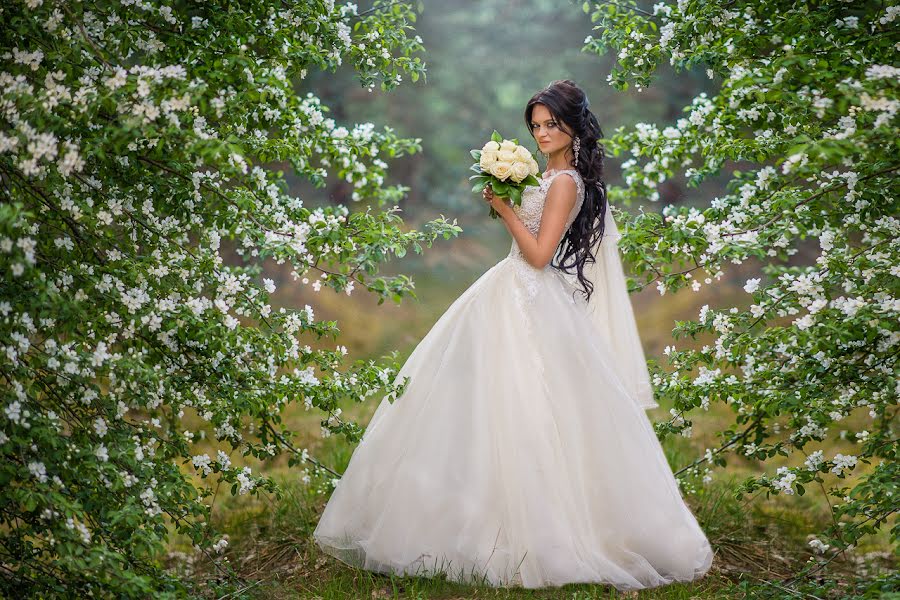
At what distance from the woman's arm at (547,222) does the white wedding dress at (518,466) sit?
90 mm

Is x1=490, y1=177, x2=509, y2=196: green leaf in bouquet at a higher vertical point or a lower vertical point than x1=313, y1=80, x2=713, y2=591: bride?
higher

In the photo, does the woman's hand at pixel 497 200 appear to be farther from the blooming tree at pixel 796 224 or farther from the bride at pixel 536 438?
the blooming tree at pixel 796 224

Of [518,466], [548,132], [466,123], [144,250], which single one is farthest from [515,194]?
[466,123]

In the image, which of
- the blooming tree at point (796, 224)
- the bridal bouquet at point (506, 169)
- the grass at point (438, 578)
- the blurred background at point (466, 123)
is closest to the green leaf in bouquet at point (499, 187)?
the bridal bouquet at point (506, 169)

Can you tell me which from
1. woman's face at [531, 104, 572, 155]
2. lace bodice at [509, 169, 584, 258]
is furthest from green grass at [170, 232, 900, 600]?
woman's face at [531, 104, 572, 155]

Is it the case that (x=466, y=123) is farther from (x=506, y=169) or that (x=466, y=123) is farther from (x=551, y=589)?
(x=551, y=589)

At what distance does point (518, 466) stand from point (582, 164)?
1347 millimetres

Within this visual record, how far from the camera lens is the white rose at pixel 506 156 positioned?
3328mm

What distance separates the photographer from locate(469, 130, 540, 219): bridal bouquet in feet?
10.9

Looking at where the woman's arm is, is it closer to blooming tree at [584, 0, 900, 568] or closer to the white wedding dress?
the white wedding dress

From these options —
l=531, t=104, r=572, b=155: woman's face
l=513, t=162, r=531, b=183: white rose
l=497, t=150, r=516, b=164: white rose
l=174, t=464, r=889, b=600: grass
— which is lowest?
l=174, t=464, r=889, b=600: grass

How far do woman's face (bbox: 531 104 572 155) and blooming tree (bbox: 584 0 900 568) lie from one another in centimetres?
52

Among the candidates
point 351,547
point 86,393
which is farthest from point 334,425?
point 86,393

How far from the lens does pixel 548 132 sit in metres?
3.55
